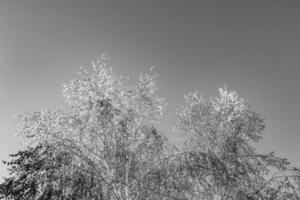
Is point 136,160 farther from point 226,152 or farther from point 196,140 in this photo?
point 196,140

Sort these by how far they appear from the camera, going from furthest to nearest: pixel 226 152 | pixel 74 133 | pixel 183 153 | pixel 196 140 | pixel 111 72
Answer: pixel 196 140 → pixel 111 72 → pixel 226 152 → pixel 74 133 → pixel 183 153

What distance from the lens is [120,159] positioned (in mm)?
9672

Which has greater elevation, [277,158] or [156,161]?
[277,158]

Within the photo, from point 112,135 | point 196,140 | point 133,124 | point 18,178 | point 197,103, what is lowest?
point 18,178

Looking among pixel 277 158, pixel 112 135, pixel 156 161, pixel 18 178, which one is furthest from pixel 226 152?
pixel 18 178

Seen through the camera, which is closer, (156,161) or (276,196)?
(156,161)

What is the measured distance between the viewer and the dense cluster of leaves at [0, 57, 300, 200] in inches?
292

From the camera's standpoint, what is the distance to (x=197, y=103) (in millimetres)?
18078

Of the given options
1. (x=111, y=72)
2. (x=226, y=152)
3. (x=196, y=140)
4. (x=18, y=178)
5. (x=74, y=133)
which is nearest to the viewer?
(x=18, y=178)

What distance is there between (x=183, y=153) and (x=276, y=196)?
495 cm

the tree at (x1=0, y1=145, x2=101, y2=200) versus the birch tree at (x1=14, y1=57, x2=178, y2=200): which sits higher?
the birch tree at (x1=14, y1=57, x2=178, y2=200)

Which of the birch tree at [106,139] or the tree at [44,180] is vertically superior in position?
the birch tree at [106,139]

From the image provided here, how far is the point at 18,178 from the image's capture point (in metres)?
7.09

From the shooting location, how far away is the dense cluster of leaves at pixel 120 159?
743 cm
